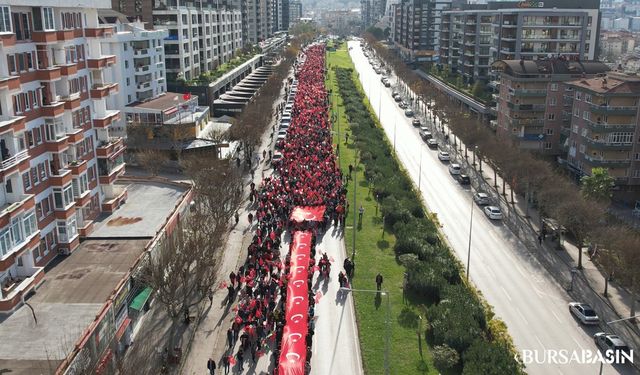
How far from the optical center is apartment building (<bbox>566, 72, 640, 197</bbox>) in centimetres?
6391

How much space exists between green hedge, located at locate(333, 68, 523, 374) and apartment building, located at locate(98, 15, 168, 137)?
36.0 m

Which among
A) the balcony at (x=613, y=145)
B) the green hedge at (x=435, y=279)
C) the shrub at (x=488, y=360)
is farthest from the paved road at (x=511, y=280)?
the balcony at (x=613, y=145)

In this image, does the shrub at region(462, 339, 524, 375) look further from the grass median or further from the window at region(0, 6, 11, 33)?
the window at region(0, 6, 11, 33)

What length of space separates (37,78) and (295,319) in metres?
22.4

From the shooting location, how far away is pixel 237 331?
121ft

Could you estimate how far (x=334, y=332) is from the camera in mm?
38031

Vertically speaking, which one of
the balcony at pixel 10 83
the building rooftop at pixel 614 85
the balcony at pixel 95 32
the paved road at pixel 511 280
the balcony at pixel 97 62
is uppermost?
the balcony at pixel 95 32

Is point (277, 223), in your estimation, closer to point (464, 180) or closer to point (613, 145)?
point (464, 180)

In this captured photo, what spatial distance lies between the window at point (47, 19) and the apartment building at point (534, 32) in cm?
7935

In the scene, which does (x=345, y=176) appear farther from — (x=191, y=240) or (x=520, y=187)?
(x=191, y=240)

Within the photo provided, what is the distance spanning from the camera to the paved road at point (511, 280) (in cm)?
3778

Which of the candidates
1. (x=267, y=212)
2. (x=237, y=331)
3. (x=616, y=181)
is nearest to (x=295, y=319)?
(x=237, y=331)

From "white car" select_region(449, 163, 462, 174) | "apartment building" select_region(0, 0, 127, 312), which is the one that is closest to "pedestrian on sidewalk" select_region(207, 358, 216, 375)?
"apartment building" select_region(0, 0, 127, 312)

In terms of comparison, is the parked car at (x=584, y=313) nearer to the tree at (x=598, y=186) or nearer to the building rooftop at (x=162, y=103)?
the tree at (x=598, y=186)
